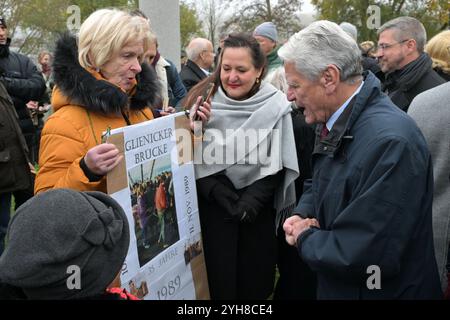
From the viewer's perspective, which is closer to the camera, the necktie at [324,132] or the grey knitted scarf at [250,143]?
the necktie at [324,132]

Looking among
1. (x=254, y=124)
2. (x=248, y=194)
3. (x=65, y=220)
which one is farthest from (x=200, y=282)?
(x=65, y=220)

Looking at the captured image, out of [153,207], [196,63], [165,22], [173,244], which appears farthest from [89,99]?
[165,22]

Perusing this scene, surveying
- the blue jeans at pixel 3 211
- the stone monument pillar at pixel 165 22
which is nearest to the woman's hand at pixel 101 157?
the blue jeans at pixel 3 211

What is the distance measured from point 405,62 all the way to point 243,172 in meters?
2.42

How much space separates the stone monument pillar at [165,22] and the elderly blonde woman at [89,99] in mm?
5355

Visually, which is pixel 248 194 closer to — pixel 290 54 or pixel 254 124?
pixel 254 124

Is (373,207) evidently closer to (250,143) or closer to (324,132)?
(324,132)

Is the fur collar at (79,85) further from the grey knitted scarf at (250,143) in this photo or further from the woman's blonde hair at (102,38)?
the grey knitted scarf at (250,143)

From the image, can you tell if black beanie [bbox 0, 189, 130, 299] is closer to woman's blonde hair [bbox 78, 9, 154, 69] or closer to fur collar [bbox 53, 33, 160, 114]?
fur collar [bbox 53, 33, 160, 114]

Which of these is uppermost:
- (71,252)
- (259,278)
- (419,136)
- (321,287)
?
(419,136)

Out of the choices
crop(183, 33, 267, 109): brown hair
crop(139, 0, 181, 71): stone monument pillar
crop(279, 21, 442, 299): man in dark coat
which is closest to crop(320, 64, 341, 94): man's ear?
crop(279, 21, 442, 299): man in dark coat

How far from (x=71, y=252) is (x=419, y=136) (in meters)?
1.39

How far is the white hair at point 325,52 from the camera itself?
215 cm

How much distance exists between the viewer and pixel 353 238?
1953 millimetres
